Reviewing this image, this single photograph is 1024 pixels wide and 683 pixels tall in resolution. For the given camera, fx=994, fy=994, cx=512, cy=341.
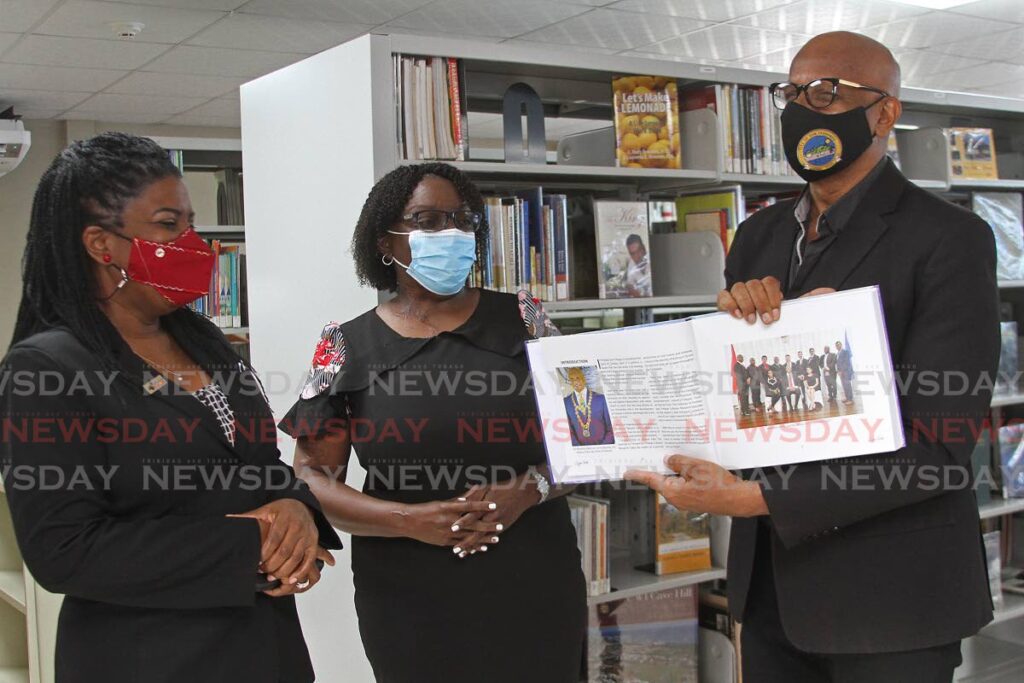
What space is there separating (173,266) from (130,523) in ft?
1.32

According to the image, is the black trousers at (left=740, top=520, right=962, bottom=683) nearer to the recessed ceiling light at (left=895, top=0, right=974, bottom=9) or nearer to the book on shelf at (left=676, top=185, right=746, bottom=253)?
the book on shelf at (left=676, top=185, right=746, bottom=253)

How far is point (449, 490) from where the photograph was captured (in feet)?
6.88

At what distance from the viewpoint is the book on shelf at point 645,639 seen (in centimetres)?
311

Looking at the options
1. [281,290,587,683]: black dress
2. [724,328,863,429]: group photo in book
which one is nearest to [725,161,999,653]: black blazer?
[724,328,863,429]: group photo in book

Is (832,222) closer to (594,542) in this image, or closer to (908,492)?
(908,492)

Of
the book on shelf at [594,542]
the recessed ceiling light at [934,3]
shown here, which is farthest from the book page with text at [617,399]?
the recessed ceiling light at [934,3]

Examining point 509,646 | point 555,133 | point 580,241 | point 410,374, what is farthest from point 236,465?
point 555,133

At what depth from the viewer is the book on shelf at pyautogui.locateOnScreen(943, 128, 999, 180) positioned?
3928 mm

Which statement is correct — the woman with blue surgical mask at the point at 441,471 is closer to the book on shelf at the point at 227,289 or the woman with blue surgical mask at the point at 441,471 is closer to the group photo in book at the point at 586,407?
the group photo in book at the point at 586,407

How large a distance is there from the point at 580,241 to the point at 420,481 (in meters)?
1.29

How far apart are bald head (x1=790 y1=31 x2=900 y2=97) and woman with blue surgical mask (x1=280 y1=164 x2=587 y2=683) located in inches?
31.2

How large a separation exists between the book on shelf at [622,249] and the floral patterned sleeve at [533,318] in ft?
2.87

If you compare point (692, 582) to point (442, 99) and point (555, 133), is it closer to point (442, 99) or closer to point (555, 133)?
point (442, 99)

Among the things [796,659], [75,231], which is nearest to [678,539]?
[796,659]
